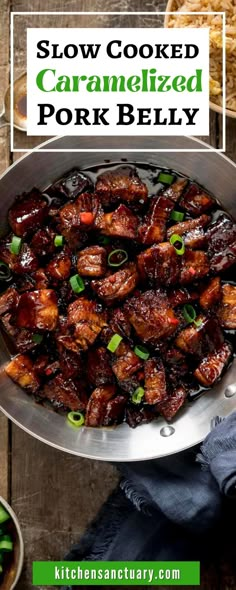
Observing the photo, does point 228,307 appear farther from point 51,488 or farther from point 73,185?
point 51,488

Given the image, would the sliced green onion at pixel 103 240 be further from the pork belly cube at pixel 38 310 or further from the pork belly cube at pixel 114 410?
the pork belly cube at pixel 114 410

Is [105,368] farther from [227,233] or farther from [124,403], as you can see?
[227,233]

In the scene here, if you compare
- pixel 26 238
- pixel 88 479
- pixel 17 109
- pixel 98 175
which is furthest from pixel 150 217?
pixel 88 479

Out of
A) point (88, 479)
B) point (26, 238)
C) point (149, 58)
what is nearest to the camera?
point (149, 58)

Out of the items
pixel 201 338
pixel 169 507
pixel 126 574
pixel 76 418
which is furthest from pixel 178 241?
pixel 126 574

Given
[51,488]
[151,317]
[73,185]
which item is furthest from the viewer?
[51,488]

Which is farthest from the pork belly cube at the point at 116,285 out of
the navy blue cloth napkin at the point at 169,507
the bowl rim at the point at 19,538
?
the bowl rim at the point at 19,538

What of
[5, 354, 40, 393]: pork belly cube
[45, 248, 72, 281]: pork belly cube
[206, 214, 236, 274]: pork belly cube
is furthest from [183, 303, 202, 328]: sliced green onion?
[5, 354, 40, 393]: pork belly cube
